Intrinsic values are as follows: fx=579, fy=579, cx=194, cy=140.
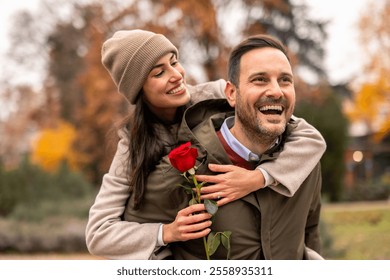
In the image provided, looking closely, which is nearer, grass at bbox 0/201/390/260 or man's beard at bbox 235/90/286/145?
man's beard at bbox 235/90/286/145

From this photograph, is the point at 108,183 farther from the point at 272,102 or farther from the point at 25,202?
the point at 25,202

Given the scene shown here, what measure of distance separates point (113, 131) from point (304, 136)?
1.05 m

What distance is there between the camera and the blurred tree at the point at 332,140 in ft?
58.3

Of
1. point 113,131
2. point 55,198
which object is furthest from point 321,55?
point 113,131

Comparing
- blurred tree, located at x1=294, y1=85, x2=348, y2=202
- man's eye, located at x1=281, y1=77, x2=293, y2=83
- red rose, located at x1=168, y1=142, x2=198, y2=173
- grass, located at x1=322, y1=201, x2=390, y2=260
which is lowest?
red rose, located at x1=168, y1=142, x2=198, y2=173

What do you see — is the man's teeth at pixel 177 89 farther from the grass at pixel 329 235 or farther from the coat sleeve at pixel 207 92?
the grass at pixel 329 235

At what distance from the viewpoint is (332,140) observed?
704 inches

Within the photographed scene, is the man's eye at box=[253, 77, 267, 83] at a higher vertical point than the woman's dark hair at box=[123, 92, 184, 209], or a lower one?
higher

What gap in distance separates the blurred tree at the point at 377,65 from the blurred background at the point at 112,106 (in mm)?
34

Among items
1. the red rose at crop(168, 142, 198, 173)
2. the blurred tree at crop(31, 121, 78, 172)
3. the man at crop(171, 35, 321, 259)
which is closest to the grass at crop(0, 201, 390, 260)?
the man at crop(171, 35, 321, 259)

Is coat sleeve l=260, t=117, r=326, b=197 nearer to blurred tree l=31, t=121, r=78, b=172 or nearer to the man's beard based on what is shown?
the man's beard

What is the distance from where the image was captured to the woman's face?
2.81m

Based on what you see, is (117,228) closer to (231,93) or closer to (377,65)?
(231,93)

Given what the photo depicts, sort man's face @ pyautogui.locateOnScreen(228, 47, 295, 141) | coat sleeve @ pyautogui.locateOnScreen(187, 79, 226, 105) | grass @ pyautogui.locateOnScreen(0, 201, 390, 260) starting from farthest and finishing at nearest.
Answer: grass @ pyautogui.locateOnScreen(0, 201, 390, 260) < coat sleeve @ pyautogui.locateOnScreen(187, 79, 226, 105) < man's face @ pyautogui.locateOnScreen(228, 47, 295, 141)
